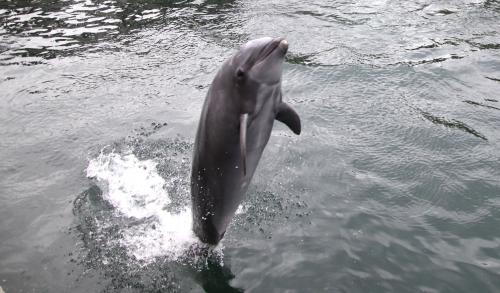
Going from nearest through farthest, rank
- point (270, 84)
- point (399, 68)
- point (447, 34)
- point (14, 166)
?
point (270, 84) → point (14, 166) → point (399, 68) → point (447, 34)

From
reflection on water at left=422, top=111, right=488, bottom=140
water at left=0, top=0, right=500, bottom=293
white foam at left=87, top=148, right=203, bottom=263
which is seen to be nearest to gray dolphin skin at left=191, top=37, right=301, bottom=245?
white foam at left=87, top=148, right=203, bottom=263

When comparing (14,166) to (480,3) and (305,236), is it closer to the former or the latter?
(305,236)

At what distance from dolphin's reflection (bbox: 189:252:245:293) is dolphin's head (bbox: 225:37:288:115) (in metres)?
1.89

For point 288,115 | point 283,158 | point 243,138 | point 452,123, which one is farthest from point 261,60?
point 452,123

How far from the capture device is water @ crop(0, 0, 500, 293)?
17.3 feet

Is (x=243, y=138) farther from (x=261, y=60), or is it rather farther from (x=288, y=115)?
(x=288, y=115)

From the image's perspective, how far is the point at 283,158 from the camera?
6.98 metres

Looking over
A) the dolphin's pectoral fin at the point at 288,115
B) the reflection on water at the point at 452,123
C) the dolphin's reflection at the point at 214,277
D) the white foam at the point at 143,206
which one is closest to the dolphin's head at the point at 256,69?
the dolphin's pectoral fin at the point at 288,115

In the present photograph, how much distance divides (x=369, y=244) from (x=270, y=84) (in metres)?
2.33

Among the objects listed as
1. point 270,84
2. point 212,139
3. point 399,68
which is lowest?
point 399,68

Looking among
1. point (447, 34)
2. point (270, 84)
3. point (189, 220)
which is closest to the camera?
point (270, 84)

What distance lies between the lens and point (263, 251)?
5.42m

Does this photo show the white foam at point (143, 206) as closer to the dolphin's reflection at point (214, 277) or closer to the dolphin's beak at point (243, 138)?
the dolphin's reflection at point (214, 277)

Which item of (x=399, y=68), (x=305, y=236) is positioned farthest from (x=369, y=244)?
(x=399, y=68)
